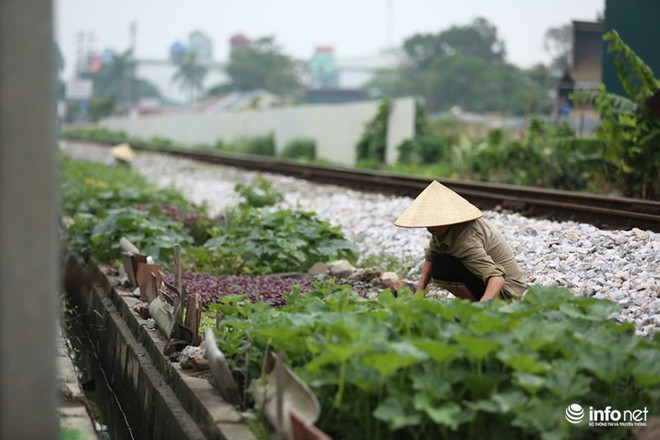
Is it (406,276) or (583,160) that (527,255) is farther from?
(583,160)

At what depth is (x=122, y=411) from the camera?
6.94 m

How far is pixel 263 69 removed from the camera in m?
106

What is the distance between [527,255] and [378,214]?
11.5ft

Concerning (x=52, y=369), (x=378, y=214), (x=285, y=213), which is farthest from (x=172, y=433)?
(x=378, y=214)

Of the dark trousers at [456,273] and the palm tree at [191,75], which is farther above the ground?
the palm tree at [191,75]

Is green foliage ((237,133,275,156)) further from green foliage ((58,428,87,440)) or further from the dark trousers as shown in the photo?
green foliage ((58,428,87,440))

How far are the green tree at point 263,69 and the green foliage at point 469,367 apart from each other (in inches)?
4034

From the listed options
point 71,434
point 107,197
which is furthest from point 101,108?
point 71,434

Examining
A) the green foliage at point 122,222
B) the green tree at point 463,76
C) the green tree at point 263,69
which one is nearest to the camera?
the green foliage at point 122,222

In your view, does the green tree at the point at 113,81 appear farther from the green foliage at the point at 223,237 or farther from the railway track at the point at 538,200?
the green foliage at the point at 223,237

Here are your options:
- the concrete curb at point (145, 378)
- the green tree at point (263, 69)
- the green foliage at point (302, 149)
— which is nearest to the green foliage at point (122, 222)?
the concrete curb at point (145, 378)

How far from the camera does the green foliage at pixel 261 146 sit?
32.2 metres

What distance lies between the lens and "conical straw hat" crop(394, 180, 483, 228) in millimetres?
5676

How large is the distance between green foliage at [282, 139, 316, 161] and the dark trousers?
2256cm
